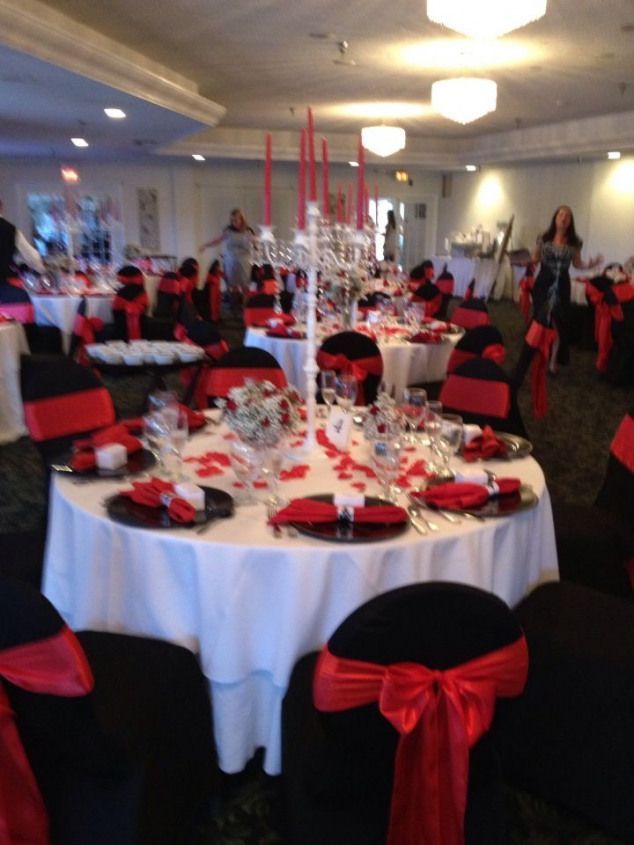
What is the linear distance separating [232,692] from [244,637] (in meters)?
0.18

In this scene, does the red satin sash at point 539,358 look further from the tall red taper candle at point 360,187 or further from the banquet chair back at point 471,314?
the tall red taper candle at point 360,187

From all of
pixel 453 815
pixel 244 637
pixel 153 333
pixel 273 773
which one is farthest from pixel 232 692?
pixel 153 333

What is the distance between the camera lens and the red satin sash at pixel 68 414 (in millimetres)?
3152

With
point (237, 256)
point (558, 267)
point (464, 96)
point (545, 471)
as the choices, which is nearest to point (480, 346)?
point (545, 471)

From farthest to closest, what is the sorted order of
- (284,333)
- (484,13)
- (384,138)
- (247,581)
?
(384,138)
(284,333)
(484,13)
(247,581)

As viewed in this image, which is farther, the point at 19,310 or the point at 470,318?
the point at 19,310

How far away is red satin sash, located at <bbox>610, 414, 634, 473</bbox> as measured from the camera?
2945mm

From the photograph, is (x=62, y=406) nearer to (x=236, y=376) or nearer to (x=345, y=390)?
(x=236, y=376)

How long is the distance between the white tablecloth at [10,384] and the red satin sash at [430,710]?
15.7ft

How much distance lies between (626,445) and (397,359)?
7.78 ft

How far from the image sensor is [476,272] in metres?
15.3

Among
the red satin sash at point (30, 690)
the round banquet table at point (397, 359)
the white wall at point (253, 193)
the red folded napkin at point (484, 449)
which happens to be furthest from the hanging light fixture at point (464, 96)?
the white wall at point (253, 193)

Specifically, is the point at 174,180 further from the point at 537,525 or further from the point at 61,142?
the point at 537,525

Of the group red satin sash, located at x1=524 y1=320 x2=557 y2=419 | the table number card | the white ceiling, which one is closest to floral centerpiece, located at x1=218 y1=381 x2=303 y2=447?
the table number card
